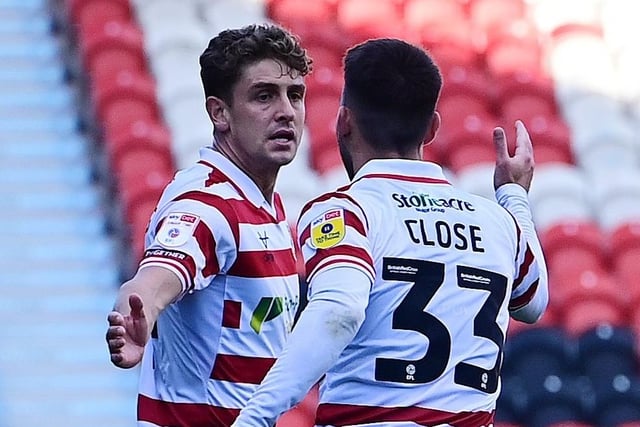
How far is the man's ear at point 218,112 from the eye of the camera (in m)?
4.33

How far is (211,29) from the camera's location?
1024cm

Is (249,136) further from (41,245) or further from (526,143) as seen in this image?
(41,245)

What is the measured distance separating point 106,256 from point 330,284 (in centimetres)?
504

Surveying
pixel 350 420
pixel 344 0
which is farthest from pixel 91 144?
pixel 350 420

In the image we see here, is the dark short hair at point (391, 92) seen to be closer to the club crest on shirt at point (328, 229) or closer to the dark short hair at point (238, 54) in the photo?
the club crest on shirt at point (328, 229)

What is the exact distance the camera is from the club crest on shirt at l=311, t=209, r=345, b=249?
3762 mm

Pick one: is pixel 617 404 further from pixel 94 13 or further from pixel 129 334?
pixel 129 334

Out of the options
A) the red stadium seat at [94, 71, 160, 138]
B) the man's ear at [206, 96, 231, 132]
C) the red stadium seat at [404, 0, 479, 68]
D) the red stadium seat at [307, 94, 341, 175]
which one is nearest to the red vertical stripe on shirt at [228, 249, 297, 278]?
the man's ear at [206, 96, 231, 132]

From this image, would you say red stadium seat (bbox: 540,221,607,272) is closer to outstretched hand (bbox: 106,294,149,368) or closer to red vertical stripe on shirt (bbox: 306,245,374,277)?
red vertical stripe on shirt (bbox: 306,245,374,277)

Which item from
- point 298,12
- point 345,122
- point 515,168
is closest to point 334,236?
point 345,122

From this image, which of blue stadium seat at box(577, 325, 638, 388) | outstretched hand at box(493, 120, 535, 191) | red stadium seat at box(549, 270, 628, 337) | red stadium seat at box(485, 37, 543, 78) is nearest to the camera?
outstretched hand at box(493, 120, 535, 191)

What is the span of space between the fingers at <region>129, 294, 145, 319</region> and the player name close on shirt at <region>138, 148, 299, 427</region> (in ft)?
1.36

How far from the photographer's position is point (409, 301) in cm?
383

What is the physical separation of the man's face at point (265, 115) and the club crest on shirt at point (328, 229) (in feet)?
1.64
